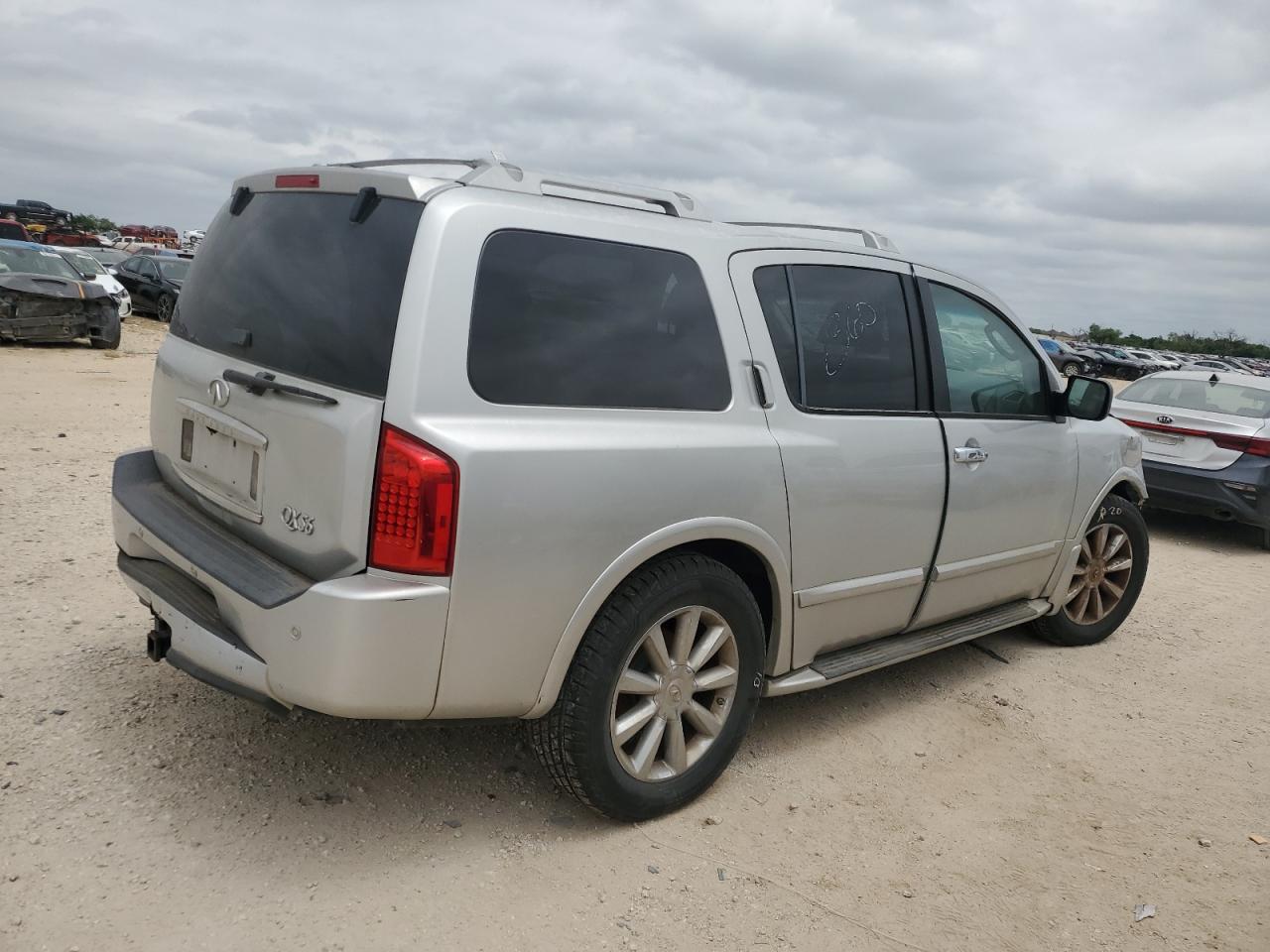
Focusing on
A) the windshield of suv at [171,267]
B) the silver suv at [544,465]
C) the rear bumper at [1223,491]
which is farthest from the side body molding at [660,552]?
the windshield of suv at [171,267]

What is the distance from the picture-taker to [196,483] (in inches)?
124

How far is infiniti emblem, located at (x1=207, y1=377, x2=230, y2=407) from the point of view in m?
2.97

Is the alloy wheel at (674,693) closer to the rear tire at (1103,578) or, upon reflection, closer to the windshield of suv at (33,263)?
the rear tire at (1103,578)

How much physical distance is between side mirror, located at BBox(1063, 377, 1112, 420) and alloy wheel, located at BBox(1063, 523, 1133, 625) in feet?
2.21

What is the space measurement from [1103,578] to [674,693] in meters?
3.25

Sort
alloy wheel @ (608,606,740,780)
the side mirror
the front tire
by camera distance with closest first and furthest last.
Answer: the front tire < alloy wheel @ (608,606,740,780) < the side mirror

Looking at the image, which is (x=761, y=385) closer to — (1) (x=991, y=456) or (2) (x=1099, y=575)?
(1) (x=991, y=456)

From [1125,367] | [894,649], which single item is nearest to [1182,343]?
[1125,367]

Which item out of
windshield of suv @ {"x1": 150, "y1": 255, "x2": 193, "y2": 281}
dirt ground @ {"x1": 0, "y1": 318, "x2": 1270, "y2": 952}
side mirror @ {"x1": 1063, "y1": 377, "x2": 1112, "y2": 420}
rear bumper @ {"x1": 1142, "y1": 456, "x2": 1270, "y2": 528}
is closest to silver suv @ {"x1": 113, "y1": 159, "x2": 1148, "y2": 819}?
dirt ground @ {"x1": 0, "y1": 318, "x2": 1270, "y2": 952}

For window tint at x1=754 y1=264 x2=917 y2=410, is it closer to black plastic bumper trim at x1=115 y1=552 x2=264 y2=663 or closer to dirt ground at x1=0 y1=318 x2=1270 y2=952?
dirt ground at x1=0 y1=318 x2=1270 y2=952

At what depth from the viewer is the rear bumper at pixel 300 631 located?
2527 millimetres

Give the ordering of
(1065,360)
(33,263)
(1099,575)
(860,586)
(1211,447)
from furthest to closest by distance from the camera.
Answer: (1065,360) → (33,263) → (1211,447) → (1099,575) → (860,586)

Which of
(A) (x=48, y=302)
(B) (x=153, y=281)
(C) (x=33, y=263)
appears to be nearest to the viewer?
(A) (x=48, y=302)

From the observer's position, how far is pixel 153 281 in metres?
22.3
